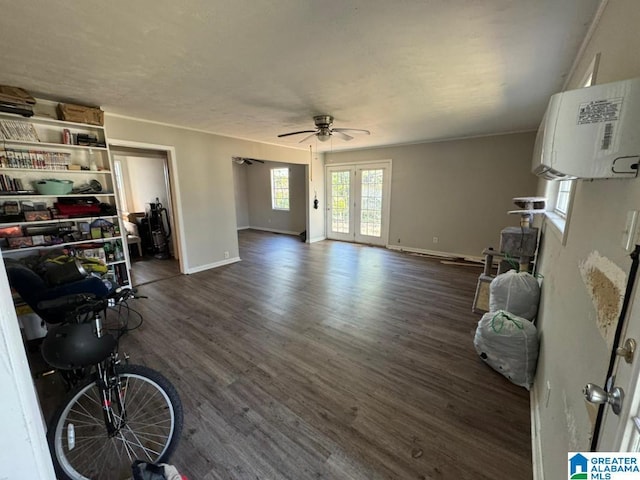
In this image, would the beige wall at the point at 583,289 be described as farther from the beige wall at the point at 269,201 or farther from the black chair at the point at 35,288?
the beige wall at the point at 269,201

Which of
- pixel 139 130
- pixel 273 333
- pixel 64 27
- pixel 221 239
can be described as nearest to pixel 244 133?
pixel 139 130

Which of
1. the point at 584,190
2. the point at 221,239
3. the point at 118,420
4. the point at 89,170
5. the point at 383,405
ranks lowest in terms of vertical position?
the point at 383,405

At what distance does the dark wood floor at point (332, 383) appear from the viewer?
1.51 metres

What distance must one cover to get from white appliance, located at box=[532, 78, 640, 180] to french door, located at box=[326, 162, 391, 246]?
5328mm

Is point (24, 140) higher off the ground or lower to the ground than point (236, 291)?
higher

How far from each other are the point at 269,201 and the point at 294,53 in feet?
22.5

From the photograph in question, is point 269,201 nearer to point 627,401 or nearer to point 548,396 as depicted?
point 548,396

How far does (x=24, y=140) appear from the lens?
273 centimetres

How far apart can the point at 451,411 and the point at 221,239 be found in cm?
447

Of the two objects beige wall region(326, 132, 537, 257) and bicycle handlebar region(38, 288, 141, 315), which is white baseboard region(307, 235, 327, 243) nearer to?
beige wall region(326, 132, 537, 257)

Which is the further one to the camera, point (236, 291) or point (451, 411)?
point (236, 291)

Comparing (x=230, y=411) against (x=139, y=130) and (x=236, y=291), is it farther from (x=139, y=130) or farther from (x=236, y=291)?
(x=139, y=130)

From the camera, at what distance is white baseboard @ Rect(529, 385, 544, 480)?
4.58 ft

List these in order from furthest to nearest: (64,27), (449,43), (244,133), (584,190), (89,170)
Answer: (244,133) → (89,170) → (449,43) → (64,27) → (584,190)
